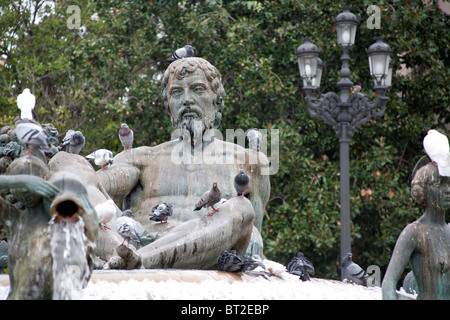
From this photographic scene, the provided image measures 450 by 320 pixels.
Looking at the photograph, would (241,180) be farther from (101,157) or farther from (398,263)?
(398,263)

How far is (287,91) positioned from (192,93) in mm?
10381

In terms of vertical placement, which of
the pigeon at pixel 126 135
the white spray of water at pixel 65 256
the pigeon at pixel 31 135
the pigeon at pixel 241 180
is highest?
the pigeon at pixel 126 135

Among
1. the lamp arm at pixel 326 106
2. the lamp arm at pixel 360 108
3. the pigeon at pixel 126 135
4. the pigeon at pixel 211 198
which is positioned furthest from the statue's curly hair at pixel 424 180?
the lamp arm at pixel 326 106

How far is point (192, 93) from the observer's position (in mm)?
7797

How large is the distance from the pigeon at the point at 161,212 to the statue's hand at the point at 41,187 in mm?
2405

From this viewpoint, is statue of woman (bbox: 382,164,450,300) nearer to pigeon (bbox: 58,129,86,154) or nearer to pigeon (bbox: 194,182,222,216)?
pigeon (bbox: 194,182,222,216)

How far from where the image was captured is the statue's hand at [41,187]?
15.4 ft

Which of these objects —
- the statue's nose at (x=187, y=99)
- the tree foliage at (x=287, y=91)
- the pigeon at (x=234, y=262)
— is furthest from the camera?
the tree foliage at (x=287, y=91)

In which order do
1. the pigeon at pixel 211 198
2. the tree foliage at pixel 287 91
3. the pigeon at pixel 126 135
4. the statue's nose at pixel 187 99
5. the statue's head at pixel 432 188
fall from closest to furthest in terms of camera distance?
the statue's head at pixel 432 188 < the pigeon at pixel 211 198 < the statue's nose at pixel 187 99 < the pigeon at pixel 126 135 < the tree foliage at pixel 287 91

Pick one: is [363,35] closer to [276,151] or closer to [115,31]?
[276,151]

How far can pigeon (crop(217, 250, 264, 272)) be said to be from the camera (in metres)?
6.23

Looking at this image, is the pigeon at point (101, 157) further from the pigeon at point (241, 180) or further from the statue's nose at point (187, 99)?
the pigeon at point (241, 180)

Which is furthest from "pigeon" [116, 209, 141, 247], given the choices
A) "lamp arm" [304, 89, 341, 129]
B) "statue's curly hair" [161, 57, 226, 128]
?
"lamp arm" [304, 89, 341, 129]

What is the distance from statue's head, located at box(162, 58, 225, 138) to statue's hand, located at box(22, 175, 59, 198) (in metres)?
3.12
